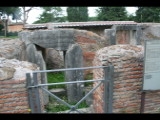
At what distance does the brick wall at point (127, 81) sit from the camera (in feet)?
12.9

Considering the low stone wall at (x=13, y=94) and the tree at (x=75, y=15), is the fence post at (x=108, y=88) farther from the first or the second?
the tree at (x=75, y=15)

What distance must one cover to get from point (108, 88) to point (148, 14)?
2229 cm

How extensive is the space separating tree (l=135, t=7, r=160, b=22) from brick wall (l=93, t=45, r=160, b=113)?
69.5 feet

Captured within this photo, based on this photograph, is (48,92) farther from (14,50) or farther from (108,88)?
(14,50)

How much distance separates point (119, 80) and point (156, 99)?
893mm

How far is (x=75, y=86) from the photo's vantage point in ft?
25.4

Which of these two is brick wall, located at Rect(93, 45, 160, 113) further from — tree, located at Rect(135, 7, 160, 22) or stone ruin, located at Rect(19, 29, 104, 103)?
tree, located at Rect(135, 7, 160, 22)

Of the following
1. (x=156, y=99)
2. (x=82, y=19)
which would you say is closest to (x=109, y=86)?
(x=156, y=99)

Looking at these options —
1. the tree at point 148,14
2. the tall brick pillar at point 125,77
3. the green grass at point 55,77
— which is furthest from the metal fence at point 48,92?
the tree at point 148,14

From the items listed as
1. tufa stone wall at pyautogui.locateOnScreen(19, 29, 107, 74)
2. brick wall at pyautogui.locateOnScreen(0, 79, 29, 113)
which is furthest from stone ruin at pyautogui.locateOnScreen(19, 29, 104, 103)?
brick wall at pyautogui.locateOnScreen(0, 79, 29, 113)

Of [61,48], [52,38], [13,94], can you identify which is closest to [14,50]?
[52,38]

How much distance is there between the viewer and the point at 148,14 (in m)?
23.9

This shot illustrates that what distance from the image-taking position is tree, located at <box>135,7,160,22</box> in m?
23.6

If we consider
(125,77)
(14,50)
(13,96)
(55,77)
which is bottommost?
(55,77)
